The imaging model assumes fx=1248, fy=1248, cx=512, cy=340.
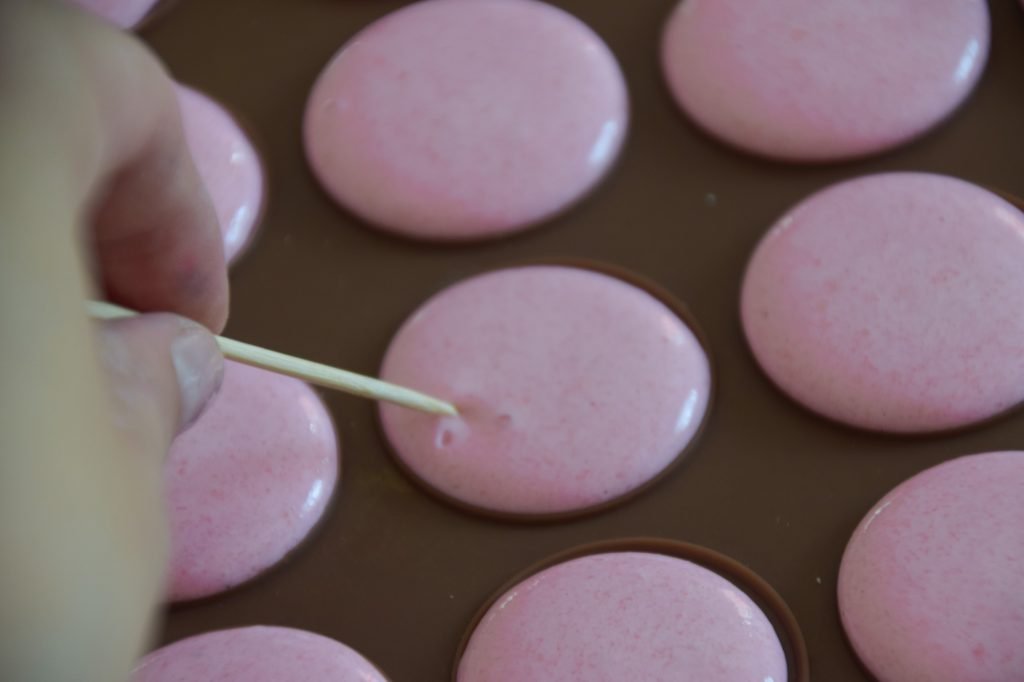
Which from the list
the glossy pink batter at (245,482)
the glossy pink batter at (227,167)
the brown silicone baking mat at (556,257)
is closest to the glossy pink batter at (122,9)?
the brown silicone baking mat at (556,257)

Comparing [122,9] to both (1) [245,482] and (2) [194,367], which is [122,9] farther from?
(2) [194,367]

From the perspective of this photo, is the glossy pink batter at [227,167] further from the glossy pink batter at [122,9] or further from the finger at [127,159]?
the finger at [127,159]

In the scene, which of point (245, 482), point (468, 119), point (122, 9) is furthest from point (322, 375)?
point (122, 9)

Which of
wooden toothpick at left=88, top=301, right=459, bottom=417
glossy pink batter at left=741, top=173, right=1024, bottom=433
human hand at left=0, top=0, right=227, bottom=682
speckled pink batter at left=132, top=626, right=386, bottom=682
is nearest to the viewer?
human hand at left=0, top=0, right=227, bottom=682

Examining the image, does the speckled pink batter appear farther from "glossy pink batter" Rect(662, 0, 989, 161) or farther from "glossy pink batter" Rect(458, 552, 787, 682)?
"glossy pink batter" Rect(662, 0, 989, 161)

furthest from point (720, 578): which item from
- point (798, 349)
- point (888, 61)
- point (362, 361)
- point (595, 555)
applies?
point (888, 61)

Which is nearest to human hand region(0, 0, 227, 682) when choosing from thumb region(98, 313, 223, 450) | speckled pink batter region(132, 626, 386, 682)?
thumb region(98, 313, 223, 450)
